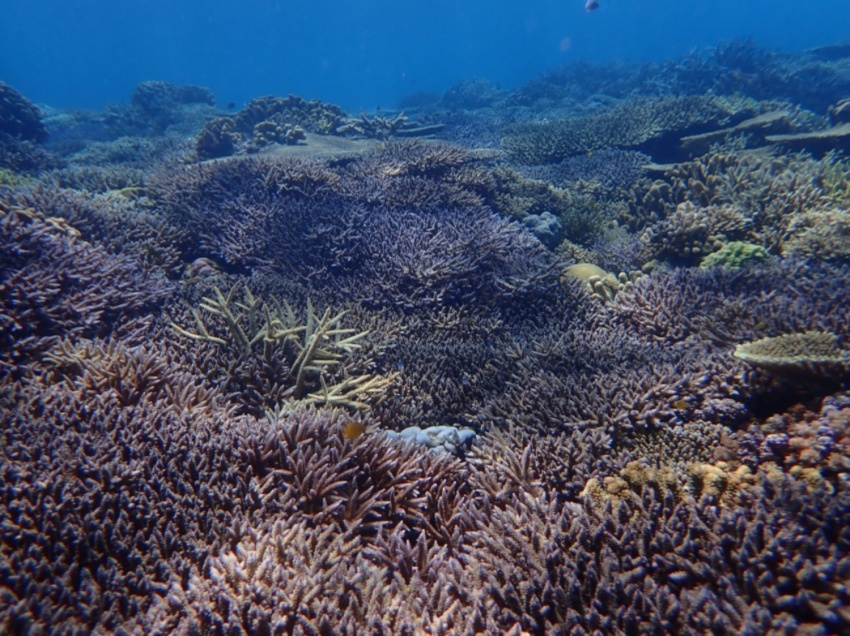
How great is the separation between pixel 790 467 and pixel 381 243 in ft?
16.9

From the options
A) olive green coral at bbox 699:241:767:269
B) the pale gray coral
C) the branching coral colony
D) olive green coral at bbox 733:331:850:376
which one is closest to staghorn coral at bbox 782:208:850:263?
olive green coral at bbox 699:241:767:269

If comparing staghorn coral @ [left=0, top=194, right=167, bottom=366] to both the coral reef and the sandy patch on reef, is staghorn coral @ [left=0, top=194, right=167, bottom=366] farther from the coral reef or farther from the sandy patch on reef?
the coral reef

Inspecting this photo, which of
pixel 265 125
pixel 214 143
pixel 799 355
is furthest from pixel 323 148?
pixel 799 355

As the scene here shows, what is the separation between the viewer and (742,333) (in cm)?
419

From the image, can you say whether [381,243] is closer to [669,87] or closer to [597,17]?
[669,87]

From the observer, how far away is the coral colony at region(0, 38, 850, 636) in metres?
2.10

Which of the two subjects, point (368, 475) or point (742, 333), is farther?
point (742, 333)

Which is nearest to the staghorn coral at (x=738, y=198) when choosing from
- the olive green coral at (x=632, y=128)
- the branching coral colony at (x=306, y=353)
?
the olive green coral at (x=632, y=128)

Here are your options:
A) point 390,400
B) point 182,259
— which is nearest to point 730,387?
point 390,400

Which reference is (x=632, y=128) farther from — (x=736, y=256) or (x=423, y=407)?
(x=423, y=407)

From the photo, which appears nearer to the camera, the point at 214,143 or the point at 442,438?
the point at 442,438

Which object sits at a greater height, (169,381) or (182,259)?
(182,259)

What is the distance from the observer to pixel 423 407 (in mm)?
4207

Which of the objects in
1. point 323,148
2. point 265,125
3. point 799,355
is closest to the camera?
point 799,355
